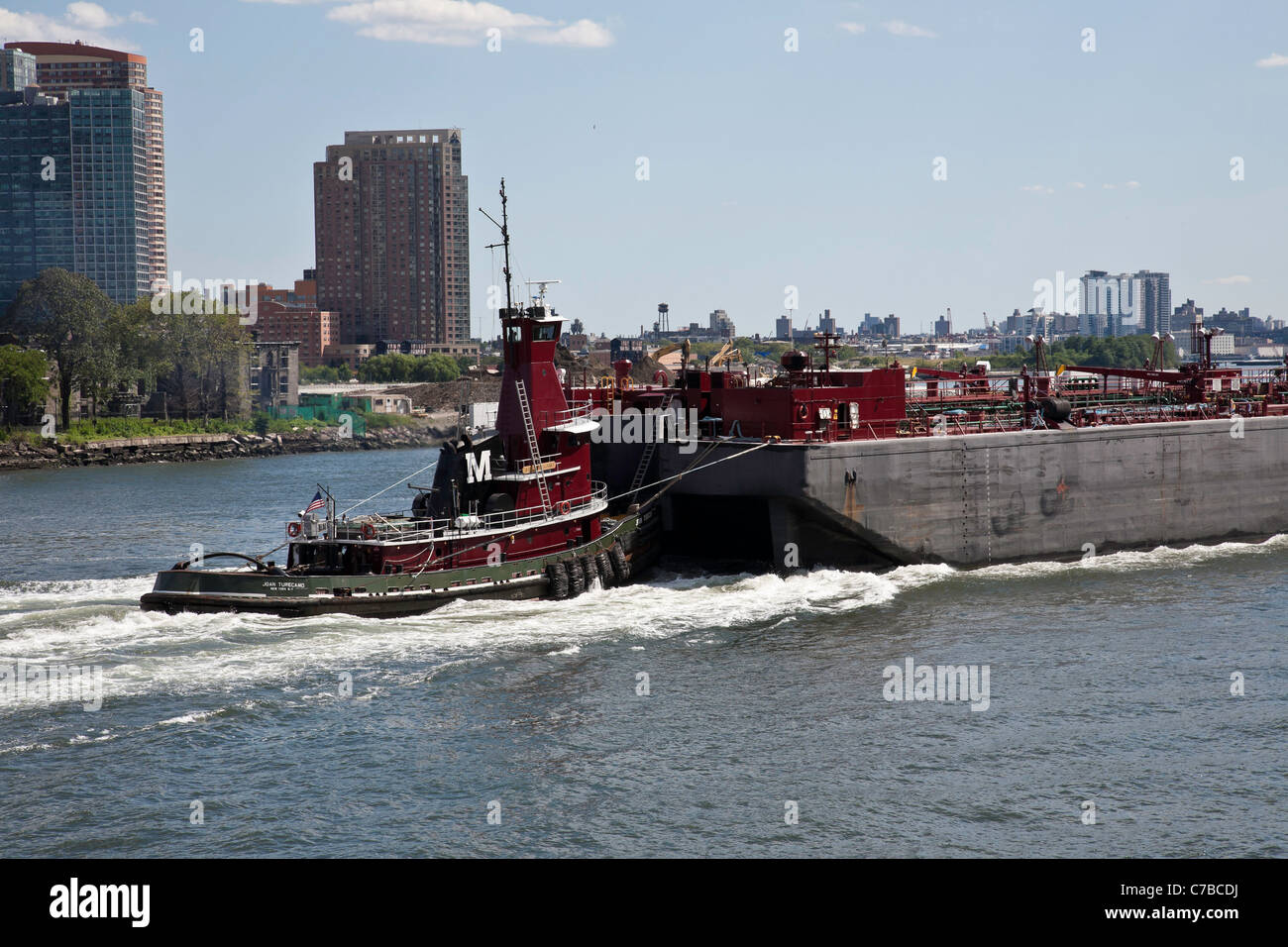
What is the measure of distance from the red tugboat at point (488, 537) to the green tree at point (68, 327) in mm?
84988

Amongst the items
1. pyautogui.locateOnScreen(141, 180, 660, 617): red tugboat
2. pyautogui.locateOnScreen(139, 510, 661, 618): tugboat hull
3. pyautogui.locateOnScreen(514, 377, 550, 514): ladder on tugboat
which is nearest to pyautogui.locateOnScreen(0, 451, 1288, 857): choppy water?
pyautogui.locateOnScreen(139, 510, 661, 618): tugboat hull

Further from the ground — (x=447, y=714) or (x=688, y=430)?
(x=688, y=430)

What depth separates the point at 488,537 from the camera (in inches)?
1389

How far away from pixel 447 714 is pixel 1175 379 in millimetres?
36777

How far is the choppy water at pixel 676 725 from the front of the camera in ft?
67.6

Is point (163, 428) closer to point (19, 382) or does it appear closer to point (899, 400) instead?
point (19, 382)

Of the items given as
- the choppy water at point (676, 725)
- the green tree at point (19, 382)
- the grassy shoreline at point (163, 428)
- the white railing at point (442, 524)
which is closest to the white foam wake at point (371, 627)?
the choppy water at point (676, 725)

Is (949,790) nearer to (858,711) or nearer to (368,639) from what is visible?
(858,711)

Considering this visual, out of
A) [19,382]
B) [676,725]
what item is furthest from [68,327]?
[676,725]

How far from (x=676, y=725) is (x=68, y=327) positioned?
106723mm
